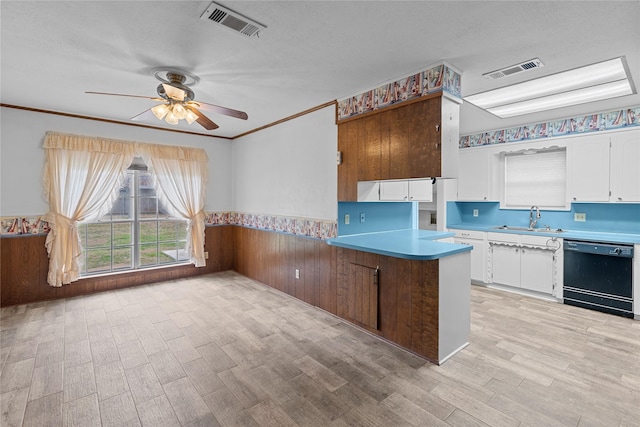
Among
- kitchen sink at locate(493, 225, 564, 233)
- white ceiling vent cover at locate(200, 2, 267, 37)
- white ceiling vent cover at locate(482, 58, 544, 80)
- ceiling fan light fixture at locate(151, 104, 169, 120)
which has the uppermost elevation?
white ceiling vent cover at locate(482, 58, 544, 80)

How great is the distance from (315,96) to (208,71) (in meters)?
1.20

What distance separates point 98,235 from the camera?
4.64 metres

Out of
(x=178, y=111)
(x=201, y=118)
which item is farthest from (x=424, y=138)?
(x=178, y=111)

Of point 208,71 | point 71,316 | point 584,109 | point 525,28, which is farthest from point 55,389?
point 584,109

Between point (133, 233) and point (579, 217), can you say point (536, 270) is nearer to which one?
point (579, 217)

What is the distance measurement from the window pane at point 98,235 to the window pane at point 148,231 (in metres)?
0.44

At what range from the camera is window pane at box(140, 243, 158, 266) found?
5041 mm

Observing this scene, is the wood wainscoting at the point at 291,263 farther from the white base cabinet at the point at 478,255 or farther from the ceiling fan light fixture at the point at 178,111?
the white base cabinet at the point at 478,255

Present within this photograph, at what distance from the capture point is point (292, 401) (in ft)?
7.05

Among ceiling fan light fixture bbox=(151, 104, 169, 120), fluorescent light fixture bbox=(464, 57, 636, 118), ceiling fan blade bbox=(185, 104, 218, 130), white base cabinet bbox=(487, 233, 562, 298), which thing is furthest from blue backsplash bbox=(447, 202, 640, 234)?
ceiling fan light fixture bbox=(151, 104, 169, 120)

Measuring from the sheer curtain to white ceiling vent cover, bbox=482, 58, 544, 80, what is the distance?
16.2 ft

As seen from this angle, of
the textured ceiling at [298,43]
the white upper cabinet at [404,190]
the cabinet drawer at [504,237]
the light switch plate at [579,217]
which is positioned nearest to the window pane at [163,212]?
the textured ceiling at [298,43]

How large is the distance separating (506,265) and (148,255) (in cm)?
560

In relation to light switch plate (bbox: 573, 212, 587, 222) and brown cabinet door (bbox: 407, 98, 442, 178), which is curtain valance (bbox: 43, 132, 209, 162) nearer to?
brown cabinet door (bbox: 407, 98, 442, 178)
